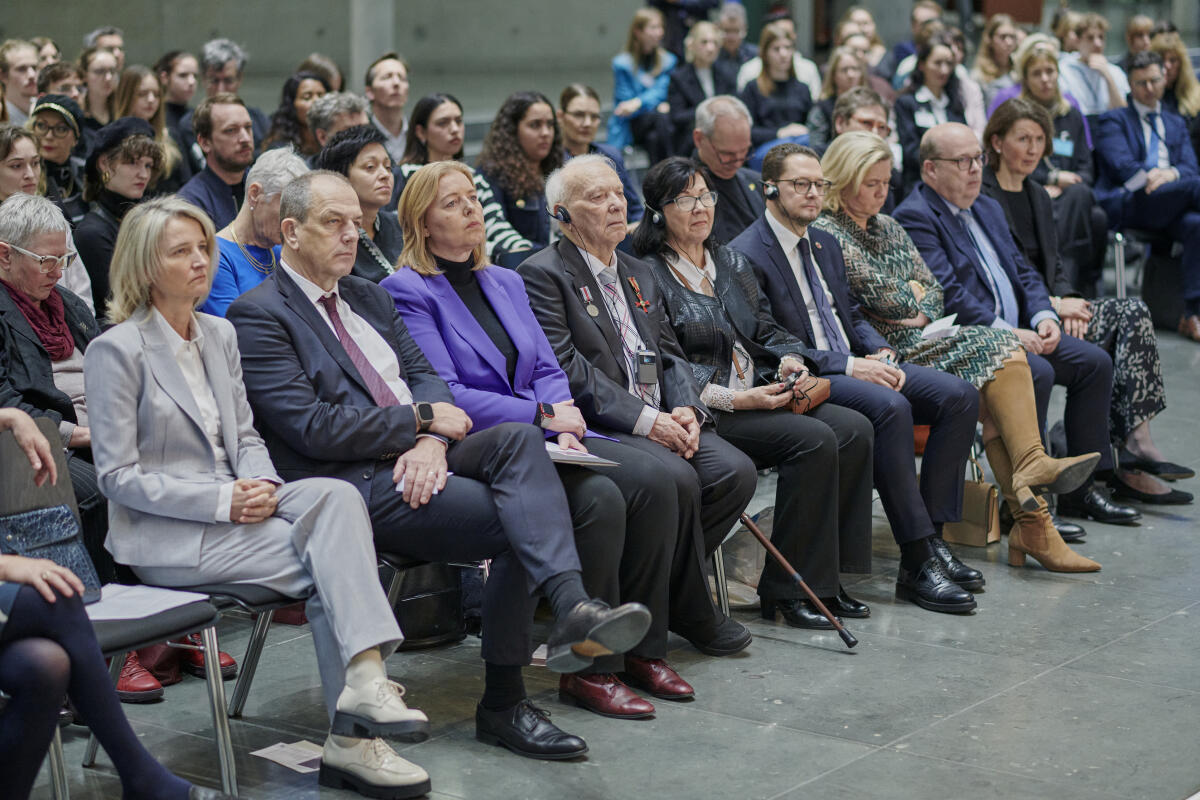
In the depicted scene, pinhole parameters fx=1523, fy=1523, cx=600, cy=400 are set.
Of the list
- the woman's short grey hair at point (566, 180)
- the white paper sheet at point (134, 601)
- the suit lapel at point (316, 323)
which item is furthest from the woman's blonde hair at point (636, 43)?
the white paper sheet at point (134, 601)

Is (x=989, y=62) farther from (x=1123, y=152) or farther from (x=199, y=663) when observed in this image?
(x=199, y=663)

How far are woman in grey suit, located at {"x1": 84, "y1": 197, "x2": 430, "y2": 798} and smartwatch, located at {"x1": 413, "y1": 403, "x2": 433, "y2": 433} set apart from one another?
1.21 ft

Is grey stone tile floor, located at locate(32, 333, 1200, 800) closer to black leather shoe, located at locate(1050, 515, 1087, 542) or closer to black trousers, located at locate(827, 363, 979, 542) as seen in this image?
black trousers, located at locate(827, 363, 979, 542)

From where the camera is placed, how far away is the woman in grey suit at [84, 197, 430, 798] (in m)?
3.23

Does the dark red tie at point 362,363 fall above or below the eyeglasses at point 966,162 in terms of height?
below

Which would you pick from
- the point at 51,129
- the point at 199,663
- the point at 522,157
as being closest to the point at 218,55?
the point at 51,129

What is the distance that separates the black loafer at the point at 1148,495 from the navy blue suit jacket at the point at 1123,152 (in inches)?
139

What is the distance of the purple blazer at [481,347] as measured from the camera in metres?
4.03

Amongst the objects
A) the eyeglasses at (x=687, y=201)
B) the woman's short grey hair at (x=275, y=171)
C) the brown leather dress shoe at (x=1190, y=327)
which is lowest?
the brown leather dress shoe at (x=1190, y=327)

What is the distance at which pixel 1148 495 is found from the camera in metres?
5.75

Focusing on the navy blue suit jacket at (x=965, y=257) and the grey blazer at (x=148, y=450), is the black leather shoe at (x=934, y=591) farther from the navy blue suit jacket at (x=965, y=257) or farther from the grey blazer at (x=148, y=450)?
the grey blazer at (x=148, y=450)

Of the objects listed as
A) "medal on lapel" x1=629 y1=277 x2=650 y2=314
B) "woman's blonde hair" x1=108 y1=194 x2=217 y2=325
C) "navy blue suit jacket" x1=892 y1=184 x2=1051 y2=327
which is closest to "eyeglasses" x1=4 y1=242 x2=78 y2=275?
"woman's blonde hair" x1=108 y1=194 x2=217 y2=325

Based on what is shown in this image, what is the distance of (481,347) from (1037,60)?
563 cm

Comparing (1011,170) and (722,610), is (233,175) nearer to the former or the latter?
(722,610)
